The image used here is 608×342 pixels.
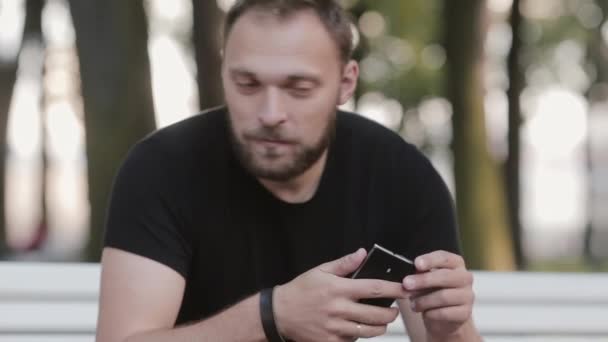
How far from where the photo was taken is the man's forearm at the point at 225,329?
94.1 inches

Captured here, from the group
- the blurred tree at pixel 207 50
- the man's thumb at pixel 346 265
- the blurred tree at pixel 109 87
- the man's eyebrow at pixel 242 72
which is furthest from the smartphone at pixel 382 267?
the blurred tree at pixel 207 50

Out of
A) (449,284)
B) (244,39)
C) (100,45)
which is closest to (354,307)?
(449,284)

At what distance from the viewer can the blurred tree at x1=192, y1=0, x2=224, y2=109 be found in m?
7.55

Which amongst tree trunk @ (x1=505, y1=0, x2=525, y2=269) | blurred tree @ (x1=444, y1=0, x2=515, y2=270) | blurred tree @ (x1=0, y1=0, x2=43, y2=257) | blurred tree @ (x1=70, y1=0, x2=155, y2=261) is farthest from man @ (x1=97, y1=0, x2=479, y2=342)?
blurred tree @ (x1=0, y1=0, x2=43, y2=257)

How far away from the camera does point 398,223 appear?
279 centimetres

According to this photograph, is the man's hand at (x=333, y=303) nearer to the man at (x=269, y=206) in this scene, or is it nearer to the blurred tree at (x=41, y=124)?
the man at (x=269, y=206)

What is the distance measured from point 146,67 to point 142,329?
13.4 ft

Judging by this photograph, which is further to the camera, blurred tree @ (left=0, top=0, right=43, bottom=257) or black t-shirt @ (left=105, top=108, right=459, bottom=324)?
blurred tree @ (left=0, top=0, right=43, bottom=257)

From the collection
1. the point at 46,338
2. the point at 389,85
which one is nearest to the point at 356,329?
the point at 46,338

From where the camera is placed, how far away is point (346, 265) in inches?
89.9

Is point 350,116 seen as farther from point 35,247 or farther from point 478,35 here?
point 35,247

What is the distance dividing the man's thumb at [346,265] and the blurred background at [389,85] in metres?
4.15

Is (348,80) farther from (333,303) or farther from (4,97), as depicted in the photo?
(4,97)

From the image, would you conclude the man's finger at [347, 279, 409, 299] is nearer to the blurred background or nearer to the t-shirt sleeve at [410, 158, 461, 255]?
the t-shirt sleeve at [410, 158, 461, 255]
